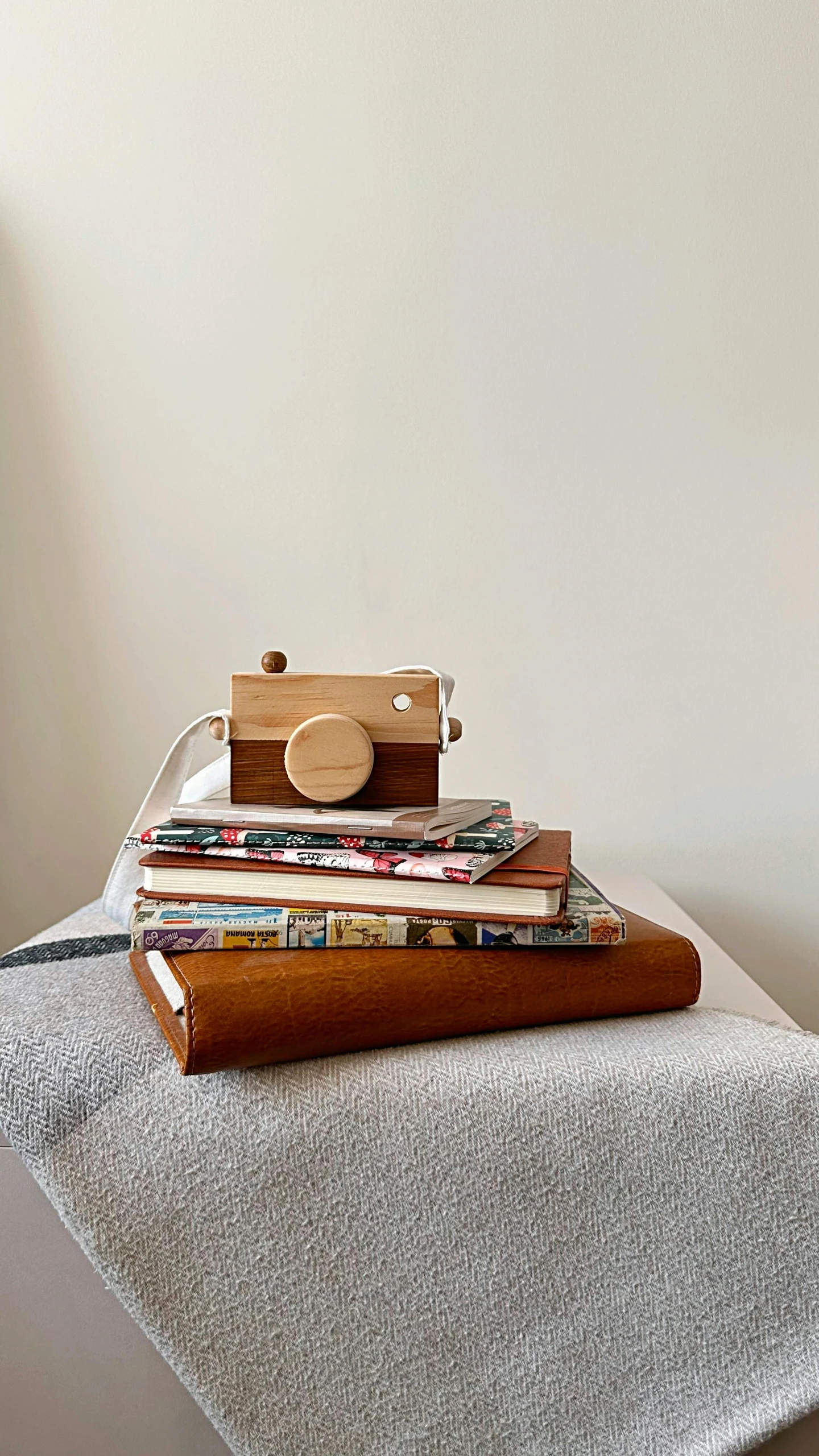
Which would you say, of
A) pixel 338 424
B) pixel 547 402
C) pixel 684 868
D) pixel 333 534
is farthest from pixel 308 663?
pixel 684 868

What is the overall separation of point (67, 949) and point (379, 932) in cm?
31

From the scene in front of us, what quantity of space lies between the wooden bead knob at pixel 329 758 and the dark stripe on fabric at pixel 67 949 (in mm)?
214

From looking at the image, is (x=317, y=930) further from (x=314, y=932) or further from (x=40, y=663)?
(x=40, y=663)

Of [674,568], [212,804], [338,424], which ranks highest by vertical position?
[338,424]

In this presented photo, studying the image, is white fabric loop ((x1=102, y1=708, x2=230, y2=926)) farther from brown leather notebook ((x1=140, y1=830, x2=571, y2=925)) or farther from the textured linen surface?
the textured linen surface

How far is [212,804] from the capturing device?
0.64 m

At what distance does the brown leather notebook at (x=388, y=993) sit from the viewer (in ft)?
1.65

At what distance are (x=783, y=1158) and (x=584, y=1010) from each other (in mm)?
133

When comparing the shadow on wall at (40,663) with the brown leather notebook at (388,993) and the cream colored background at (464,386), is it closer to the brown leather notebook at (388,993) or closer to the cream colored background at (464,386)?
the cream colored background at (464,386)

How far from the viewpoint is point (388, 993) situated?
54 cm

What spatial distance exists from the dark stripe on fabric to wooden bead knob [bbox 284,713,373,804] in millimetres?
214

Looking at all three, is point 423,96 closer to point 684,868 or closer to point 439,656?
point 439,656

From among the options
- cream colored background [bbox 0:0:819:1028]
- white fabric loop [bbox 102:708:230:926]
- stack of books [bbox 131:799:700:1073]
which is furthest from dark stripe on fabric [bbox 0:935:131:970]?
cream colored background [bbox 0:0:819:1028]

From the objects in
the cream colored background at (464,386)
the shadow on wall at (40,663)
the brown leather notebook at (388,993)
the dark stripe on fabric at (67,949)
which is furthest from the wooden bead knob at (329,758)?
the shadow on wall at (40,663)
